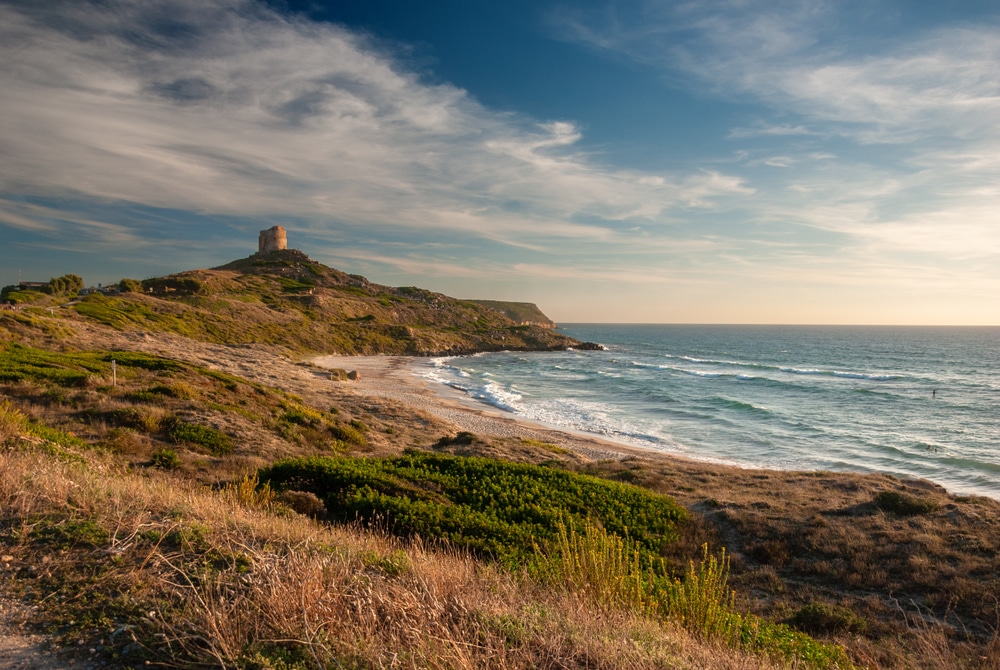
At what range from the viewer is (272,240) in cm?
15825

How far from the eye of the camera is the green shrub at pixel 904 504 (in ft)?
43.0

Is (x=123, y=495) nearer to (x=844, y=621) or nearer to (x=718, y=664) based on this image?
(x=718, y=664)

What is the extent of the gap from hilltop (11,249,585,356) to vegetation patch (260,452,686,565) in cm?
4337

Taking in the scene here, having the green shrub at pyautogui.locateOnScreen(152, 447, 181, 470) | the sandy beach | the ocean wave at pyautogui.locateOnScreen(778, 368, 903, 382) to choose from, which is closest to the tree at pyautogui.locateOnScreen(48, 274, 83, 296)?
the sandy beach

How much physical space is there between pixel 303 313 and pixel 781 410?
2847 inches

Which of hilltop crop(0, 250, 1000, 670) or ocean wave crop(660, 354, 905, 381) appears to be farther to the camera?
ocean wave crop(660, 354, 905, 381)

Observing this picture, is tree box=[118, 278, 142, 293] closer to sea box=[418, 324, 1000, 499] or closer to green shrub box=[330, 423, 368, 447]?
sea box=[418, 324, 1000, 499]

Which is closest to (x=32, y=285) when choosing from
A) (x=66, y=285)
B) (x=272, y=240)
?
(x=66, y=285)

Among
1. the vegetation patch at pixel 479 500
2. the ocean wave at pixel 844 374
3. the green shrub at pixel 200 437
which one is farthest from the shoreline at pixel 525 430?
the ocean wave at pixel 844 374

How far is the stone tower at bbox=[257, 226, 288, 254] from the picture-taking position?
15788 cm

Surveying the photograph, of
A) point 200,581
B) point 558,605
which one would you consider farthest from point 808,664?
point 200,581

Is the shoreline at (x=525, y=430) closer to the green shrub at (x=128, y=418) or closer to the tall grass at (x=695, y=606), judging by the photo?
the tall grass at (x=695, y=606)

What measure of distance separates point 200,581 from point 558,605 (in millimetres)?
3175

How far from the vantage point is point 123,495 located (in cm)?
659
